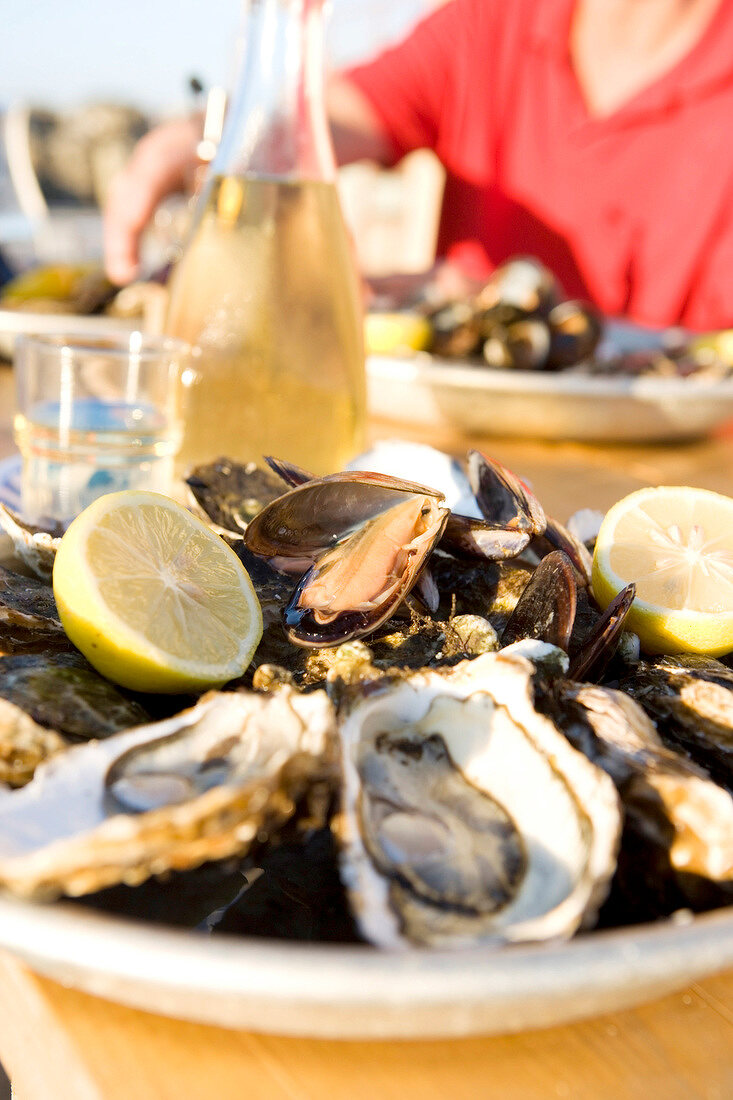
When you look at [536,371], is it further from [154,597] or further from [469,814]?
[469,814]

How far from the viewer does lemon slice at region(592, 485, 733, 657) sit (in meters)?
0.61

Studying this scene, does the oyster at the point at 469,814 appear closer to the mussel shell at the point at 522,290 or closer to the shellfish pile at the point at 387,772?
the shellfish pile at the point at 387,772

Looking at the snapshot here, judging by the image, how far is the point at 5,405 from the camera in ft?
4.71

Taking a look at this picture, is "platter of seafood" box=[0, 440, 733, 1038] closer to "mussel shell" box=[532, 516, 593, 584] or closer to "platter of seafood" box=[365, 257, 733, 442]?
"mussel shell" box=[532, 516, 593, 584]

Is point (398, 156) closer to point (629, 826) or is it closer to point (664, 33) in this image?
point (664, 33)

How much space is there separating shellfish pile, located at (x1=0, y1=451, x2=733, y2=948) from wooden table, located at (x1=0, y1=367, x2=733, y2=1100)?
0.14 ft

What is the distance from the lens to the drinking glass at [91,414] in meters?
0.92

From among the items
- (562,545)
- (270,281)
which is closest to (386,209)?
(270,281)

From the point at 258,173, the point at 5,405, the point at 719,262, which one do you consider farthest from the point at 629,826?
the point at 719,262

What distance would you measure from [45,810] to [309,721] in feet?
0.38

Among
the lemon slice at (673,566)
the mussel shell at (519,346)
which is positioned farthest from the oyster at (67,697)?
the mussel shell at (519,346)

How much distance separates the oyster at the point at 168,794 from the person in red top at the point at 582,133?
2847 millimetres

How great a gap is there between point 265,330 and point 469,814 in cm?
70

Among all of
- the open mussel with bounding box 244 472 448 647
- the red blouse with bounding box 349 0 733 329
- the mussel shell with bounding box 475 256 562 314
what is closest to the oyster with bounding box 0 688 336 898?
the open mussel with bounding box 244 472 448 647
